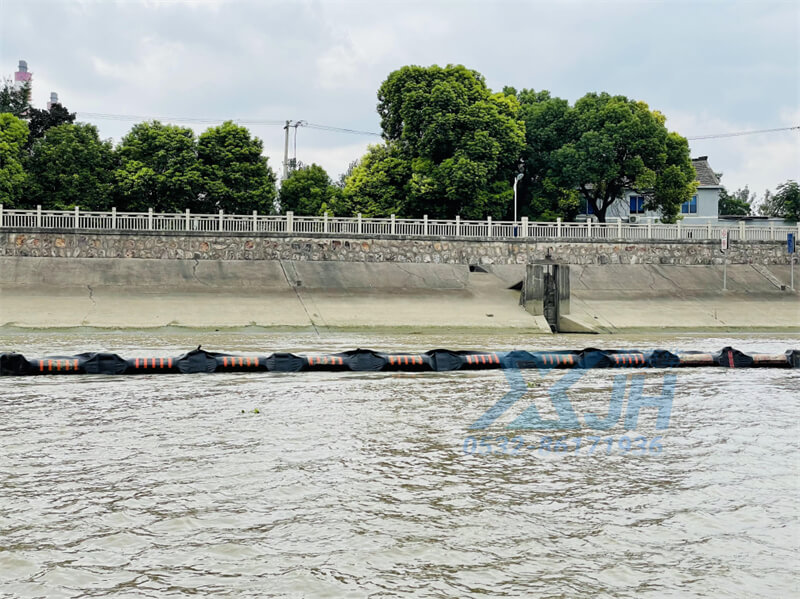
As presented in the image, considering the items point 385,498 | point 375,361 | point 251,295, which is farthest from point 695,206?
point 385,498

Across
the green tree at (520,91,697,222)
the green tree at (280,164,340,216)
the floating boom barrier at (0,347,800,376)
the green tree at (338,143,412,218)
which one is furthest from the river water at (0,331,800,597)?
the green tree at (280,164,340,216)

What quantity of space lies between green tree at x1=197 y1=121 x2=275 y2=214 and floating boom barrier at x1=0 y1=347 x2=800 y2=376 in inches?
1139

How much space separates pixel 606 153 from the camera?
47.0 meters

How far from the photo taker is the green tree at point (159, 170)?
41875 mm

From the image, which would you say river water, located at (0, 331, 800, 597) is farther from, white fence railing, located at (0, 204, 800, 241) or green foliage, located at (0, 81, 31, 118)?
green foliage, located at (0, 81, 31, 118)

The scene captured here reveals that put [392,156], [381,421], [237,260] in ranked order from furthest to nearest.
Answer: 1. [392,156]
2. [237,260]
3. [381,421]

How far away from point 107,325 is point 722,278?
2685cm

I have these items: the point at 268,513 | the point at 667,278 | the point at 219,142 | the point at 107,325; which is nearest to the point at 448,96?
the point at 219,142

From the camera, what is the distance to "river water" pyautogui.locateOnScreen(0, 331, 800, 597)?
16.2 feet

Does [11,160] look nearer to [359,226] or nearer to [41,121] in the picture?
[41,121]

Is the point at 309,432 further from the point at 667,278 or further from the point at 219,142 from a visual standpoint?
the point at 219,142

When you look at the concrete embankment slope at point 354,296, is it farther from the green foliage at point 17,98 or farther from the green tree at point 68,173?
the green foliage at point 17,98

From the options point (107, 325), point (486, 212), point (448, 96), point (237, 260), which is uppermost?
point (448, 96)

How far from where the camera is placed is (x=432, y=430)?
380 inches
